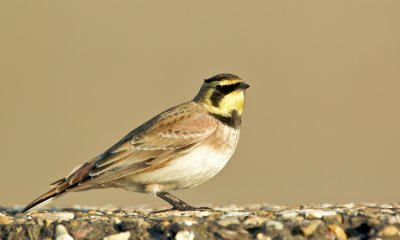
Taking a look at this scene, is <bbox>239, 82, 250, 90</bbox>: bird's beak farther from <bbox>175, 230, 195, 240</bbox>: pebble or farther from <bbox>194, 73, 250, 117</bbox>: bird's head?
<bbox>175, 230, 195, 240</bbox>: pebble

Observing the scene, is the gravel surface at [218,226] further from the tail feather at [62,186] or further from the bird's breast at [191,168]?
the bird's breast at [191,168]

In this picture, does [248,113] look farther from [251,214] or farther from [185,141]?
[251,214]

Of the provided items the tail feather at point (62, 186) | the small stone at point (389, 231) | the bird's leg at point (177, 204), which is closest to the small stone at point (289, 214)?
the small stone at point (389, 231)

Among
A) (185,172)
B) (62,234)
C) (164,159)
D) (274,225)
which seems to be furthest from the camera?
(164,159)

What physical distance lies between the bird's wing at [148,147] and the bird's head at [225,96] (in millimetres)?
288

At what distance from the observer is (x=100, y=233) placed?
8.41 metres

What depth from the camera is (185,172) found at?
10.4 m

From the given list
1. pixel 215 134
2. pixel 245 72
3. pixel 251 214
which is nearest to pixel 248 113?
pixel 245 72

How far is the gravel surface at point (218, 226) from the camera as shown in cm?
804

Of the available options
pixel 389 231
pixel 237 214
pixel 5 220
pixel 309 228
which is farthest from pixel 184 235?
pixel 5 220

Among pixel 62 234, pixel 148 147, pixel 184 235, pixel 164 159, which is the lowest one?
pixel 184 235

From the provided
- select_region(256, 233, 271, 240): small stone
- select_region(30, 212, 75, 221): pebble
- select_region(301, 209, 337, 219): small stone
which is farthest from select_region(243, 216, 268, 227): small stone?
select_region(30, 212, 75, 221): pebble

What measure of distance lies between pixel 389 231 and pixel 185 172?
3049 mm

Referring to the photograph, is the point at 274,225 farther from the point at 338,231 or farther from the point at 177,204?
the point at 177,204
